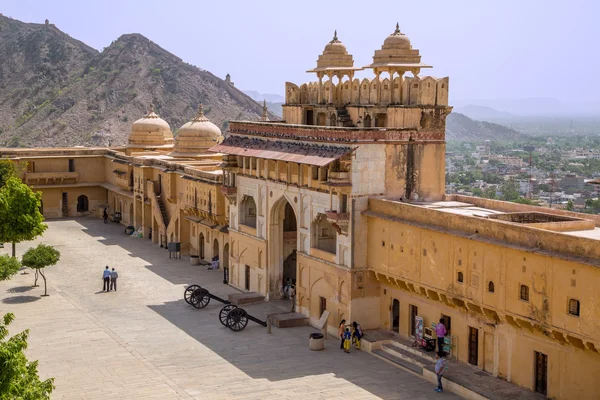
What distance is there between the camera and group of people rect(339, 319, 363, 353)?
2748 centimetres

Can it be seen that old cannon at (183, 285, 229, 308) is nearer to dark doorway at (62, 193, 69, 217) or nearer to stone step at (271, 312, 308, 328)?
stone step at (271, 312, 308, 328)

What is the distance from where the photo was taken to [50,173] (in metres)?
56.5

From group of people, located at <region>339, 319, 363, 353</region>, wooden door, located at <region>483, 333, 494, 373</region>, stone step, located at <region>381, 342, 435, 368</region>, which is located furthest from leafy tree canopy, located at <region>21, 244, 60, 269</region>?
wooden door, located at <region>483, 333, 494, 373</region>

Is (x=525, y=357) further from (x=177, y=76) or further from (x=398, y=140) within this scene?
(x=177, y=76)

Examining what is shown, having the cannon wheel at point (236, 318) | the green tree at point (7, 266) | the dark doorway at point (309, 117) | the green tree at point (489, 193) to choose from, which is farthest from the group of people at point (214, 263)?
the green tree at point (489, 193)

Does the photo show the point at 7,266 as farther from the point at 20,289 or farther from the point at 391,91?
the point at 391,91

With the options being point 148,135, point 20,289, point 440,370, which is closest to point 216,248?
point 20,289

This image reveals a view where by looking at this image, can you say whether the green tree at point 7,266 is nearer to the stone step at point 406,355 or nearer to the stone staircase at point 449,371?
the stone staircase at point 449,371

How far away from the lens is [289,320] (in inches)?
1200

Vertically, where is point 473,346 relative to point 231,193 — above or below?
below

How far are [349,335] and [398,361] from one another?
1.95 meters

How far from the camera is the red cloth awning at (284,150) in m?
28.5

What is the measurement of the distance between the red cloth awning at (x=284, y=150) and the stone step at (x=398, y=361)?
6.07 m

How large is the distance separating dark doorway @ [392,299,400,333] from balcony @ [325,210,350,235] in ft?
9.02
